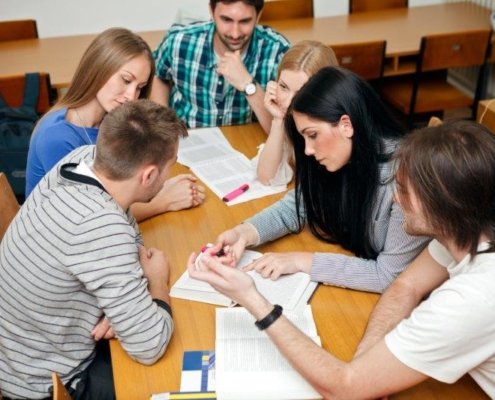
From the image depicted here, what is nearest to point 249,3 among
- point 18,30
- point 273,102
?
point 273,102

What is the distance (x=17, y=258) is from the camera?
1.48 meters

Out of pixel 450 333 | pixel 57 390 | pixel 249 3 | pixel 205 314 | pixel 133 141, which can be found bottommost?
pixel 205 314

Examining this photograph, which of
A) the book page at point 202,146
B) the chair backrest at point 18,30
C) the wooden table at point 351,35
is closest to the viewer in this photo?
the book page at point 202,146

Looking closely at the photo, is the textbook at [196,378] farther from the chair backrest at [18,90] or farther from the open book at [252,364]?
the chair backrest at [18,90]

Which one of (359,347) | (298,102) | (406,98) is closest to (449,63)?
(406,98)

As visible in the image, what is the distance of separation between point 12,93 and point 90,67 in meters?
1.05

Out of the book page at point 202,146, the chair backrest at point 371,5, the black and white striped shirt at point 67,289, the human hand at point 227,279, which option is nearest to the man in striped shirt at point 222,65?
the book page at point 202,146

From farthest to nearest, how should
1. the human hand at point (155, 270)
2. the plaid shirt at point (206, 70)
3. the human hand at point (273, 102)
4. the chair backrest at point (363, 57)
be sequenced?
the chair backrest at point (363, 57), the plaid shirt at point (206, 70), the human hand at point (273, 102), the human hand at point (155, 270)

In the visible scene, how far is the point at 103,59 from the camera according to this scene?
2.08 m

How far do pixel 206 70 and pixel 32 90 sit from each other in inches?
36.9

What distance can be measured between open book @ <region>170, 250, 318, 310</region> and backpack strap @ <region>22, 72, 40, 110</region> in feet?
5.68

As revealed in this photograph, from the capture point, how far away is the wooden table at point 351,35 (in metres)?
3.55

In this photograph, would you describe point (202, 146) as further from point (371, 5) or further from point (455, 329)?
point (371, 5)

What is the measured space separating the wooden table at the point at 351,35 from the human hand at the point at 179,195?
1496 mm
